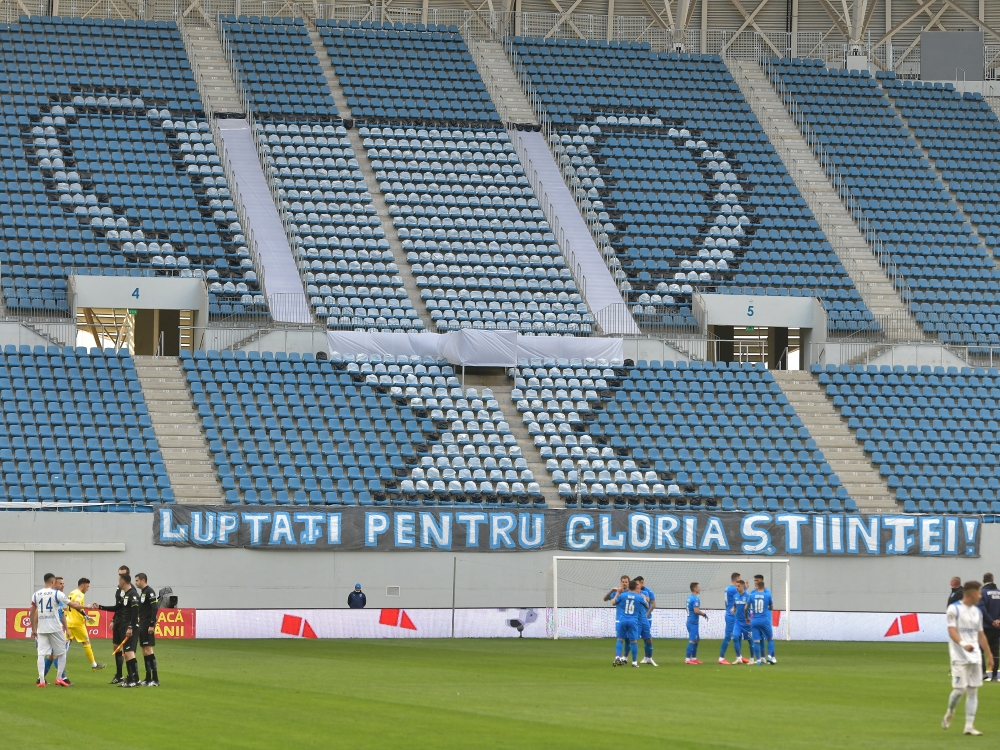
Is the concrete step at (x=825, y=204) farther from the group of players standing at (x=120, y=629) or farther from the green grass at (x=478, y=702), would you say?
the group of players standing at (x=120, y=629)

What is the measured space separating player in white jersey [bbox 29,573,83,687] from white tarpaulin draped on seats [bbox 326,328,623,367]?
70.9 ft

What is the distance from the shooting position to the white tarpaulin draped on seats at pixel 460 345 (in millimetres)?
43562

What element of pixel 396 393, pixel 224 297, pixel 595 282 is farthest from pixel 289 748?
pixel 595 282

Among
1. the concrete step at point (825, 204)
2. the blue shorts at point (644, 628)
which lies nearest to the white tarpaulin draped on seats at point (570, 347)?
the concrete step at point (825, 204)

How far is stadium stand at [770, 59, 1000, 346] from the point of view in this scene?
49.1m

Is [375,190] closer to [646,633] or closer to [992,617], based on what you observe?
[646,633]

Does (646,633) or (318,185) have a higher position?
(318,185)

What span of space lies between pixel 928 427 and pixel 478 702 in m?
26.4

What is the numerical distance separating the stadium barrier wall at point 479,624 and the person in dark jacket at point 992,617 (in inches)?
435

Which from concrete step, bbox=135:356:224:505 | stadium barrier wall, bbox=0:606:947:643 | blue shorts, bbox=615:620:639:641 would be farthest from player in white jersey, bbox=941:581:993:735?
concrete step, bbox=135:356:224:505

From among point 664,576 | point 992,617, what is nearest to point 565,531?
point 664,576

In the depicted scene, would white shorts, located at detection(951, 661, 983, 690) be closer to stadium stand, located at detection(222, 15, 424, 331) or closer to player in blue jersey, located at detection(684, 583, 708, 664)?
player in blue jersey, located at detection(684, 583, 708, 664)

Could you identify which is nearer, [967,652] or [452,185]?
[967,652]

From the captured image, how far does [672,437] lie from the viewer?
138 ft
